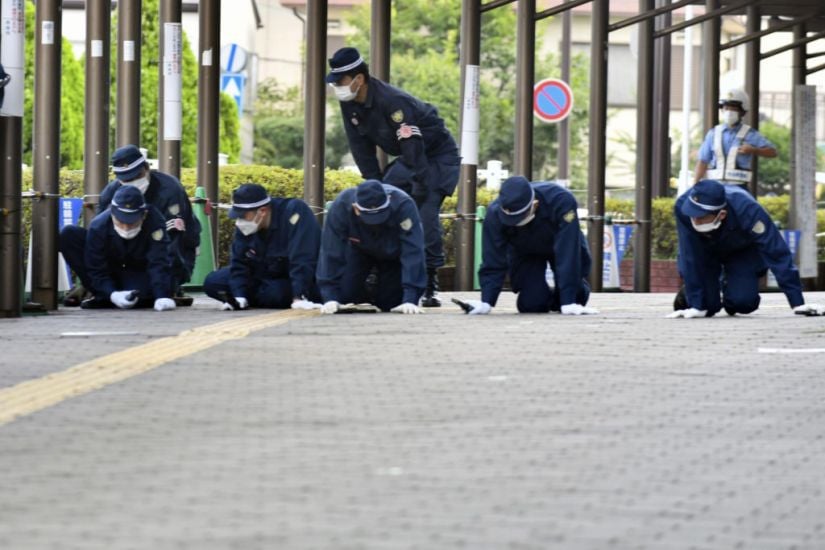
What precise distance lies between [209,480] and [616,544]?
1.44 meters

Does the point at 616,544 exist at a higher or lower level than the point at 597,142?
lower

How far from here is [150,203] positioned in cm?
1572

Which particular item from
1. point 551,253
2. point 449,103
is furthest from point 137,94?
point 449,103

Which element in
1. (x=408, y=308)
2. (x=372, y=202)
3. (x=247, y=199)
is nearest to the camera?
(x=372, y=202)

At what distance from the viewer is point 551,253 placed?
48.3 feet

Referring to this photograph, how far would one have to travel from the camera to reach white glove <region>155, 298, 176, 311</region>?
1505cm

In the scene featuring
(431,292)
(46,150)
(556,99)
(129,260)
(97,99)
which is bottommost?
(431,292)

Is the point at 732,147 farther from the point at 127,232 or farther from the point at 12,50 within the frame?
the point at 12,50

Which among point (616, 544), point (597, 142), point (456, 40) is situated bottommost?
point (616, 544)

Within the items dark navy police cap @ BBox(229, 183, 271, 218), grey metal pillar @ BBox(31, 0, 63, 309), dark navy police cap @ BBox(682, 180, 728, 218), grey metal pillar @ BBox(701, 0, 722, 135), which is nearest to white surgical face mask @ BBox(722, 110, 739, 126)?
dark navy police cap @ BBox(682, 180, 728, 218)

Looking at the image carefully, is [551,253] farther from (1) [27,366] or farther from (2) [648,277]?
(2) [648,277]

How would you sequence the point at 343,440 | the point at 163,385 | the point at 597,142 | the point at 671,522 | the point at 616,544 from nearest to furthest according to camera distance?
the point at 616,544 < the point at 671,522 < the point at 343,440 < the point at 163,385 < the point at 597,142

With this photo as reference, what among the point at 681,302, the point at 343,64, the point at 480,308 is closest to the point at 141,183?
the point at 343,64

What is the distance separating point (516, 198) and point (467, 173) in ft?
26.9
